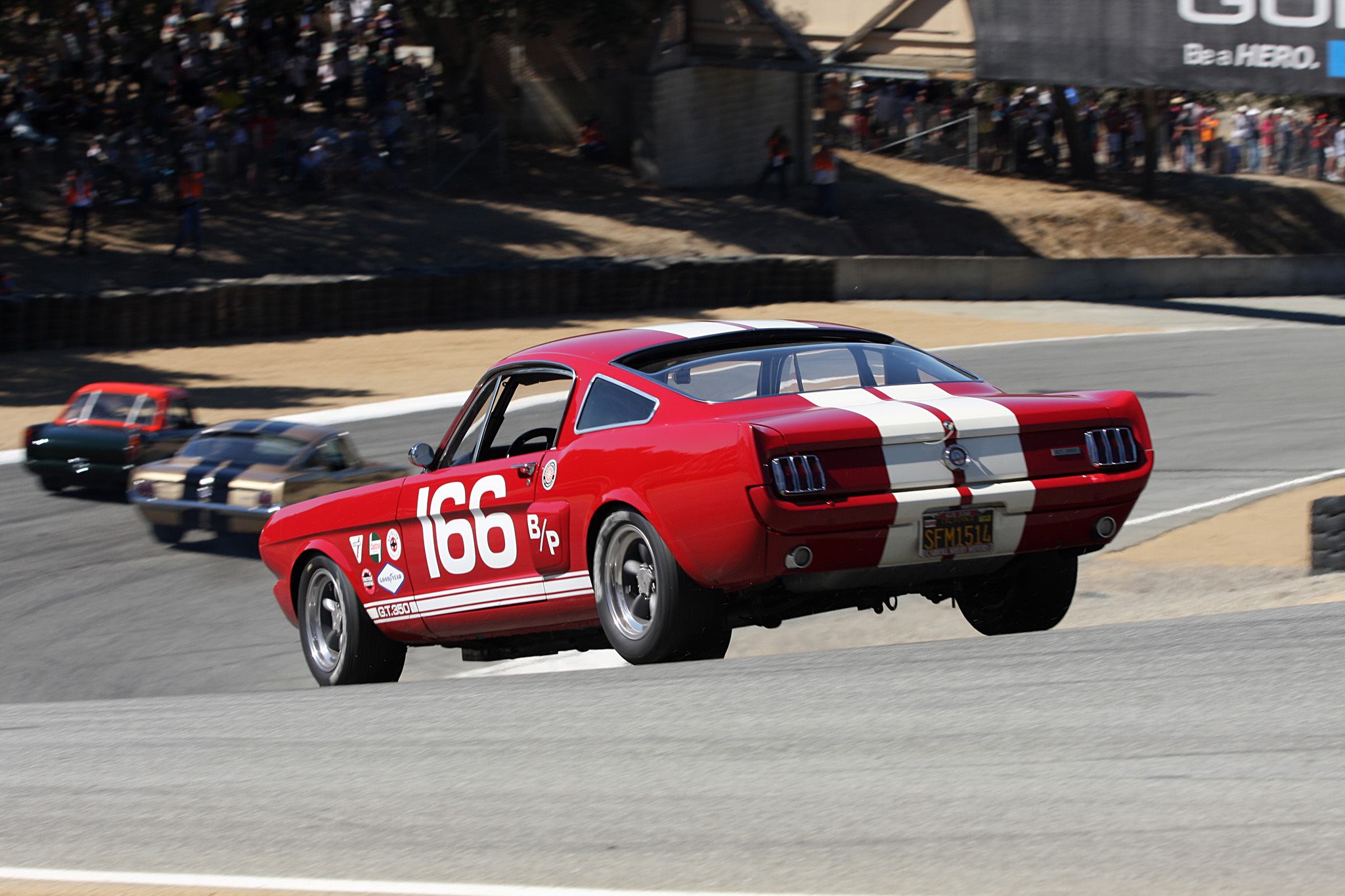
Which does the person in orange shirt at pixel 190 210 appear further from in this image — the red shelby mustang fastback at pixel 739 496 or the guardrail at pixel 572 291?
the red shelby mustang fastback at pixel 739 496

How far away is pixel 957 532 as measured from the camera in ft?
17.9

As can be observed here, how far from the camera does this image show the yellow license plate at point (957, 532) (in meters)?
5.42

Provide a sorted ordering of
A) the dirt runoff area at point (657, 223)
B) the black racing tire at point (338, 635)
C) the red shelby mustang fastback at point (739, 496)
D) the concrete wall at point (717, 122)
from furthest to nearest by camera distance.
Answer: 1. the concrete wall at point (717, 122)
2. the dirt runoff area at point (657, 223)
3. the black racing tire at point (338, 635)
4. the red shelby mustang fastback at point (739, 496)

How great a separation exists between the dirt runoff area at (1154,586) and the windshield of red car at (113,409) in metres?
6.99

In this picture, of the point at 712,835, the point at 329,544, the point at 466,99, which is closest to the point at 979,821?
the point at 712,835

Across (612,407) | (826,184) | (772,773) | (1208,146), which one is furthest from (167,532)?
(1208,146)

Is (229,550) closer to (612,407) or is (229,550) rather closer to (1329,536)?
(612,407)

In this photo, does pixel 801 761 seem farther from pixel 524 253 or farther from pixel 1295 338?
pixel 524 253

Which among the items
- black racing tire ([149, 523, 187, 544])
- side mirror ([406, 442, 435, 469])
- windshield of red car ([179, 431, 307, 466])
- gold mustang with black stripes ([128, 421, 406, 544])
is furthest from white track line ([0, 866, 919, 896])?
windshield of red car ([179, 431, 307, 466])

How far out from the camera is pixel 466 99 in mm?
33531

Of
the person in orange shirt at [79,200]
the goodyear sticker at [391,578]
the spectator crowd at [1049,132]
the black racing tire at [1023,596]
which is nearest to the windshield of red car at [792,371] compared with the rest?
the black racing tire at [1023,596]

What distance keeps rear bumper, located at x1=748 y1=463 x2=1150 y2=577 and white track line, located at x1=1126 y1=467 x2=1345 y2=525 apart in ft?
21.0

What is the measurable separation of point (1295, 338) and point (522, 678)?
68.8 feet

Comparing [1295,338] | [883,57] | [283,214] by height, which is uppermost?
[883,57]
